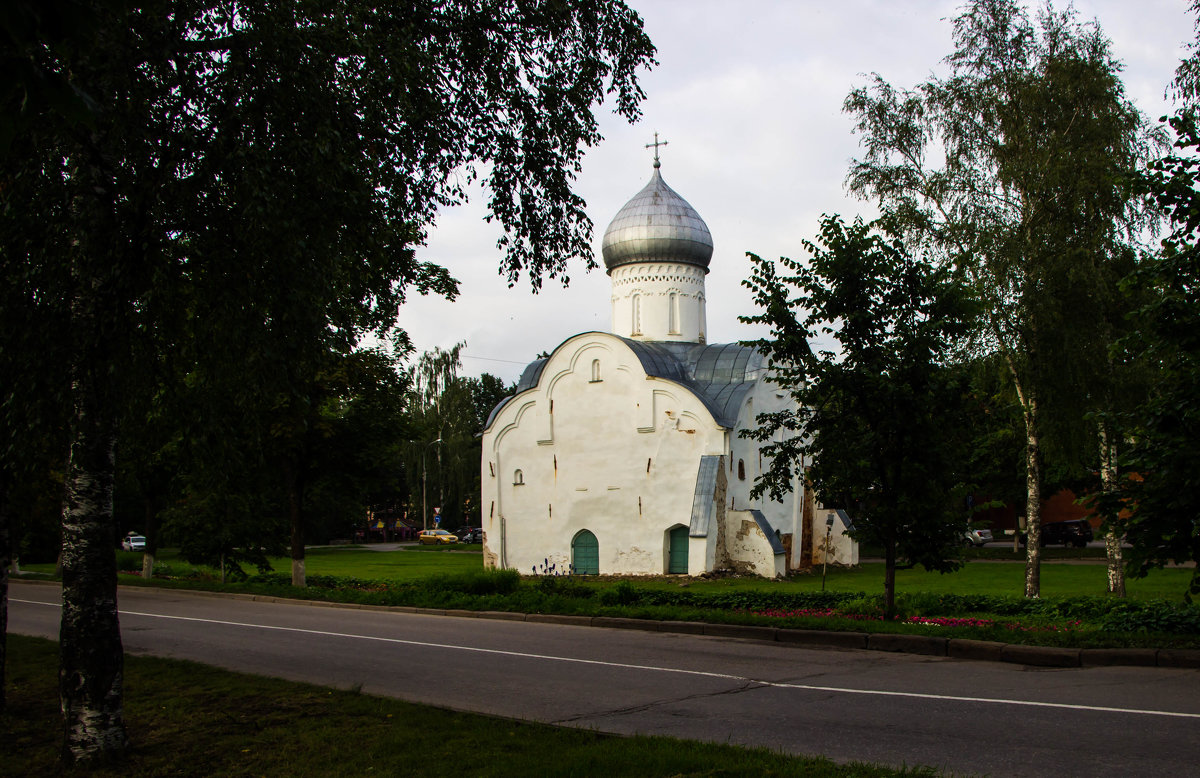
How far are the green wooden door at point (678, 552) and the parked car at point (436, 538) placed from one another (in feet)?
118

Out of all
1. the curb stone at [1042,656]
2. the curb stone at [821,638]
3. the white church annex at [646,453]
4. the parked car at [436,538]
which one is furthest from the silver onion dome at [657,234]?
the parked car at [436,538]

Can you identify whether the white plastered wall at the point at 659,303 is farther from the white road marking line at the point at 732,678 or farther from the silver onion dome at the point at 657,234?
the white road marking line at the point at 732,678

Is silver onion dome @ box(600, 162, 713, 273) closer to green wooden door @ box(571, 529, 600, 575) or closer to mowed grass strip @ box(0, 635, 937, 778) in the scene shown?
green wooden door @ box(571, 529, 600, 575)

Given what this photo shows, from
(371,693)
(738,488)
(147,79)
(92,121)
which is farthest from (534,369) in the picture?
(92,121)

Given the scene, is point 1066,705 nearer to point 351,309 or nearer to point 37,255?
point 351,309

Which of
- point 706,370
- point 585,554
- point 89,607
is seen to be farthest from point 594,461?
point 89,607

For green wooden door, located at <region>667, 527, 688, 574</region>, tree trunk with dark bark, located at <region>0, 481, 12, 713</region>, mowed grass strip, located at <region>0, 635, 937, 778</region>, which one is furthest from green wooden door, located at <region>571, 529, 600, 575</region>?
tree trunk with dark bark, located at <region>0, 481, 12, 713</region>

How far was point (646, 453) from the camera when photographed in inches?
1158

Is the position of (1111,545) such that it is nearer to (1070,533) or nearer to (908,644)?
(908,644)

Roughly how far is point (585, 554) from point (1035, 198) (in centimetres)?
1694

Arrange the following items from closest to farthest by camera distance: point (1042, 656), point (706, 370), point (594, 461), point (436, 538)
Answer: point (1042, 656), point (594, 461), point (706, 370), point (436, 538)

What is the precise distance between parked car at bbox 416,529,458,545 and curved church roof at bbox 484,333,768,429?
103 feet

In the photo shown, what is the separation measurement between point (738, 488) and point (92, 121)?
2772cm

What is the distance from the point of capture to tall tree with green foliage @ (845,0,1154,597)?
727 inches
